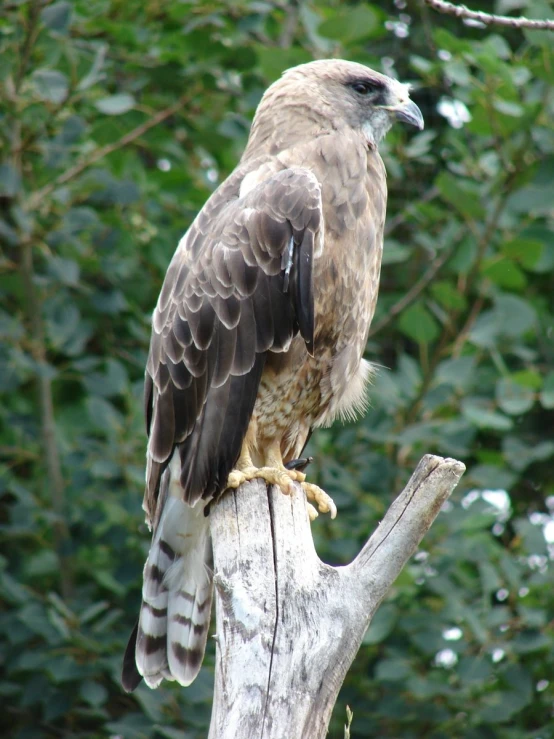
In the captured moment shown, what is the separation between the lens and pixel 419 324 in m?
4.24

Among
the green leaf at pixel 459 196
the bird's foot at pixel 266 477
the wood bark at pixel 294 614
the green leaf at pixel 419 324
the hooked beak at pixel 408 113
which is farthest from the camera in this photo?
the green leaf at pixel 419 324

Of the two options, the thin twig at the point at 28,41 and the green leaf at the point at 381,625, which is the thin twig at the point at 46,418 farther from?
the green leaf at the point at 381,625

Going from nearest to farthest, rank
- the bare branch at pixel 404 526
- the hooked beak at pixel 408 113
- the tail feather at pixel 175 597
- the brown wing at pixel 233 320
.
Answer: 1. the bare branch at pixel 404 526
2. the brown wing at pixel 233 320
3. the tail feather at pixel 175 597
4. the hooked beak at pixel 408 113

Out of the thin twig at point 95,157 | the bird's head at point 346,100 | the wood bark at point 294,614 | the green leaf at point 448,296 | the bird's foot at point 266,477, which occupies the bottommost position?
the green leaf at point 448,296

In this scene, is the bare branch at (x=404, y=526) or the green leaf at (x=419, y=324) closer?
the bare branch at (x=404, y=526)

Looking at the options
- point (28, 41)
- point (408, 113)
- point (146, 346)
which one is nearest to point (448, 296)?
point (408, 113)

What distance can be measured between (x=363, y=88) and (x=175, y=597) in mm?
1863

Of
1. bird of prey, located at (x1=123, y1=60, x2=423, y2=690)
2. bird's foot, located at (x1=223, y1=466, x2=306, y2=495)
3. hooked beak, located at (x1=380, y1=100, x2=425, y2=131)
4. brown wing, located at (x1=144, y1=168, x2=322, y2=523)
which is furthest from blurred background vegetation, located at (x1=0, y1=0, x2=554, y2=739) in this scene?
bird's foot, located at (x1=223, y1=466, x2=306, y2=495)

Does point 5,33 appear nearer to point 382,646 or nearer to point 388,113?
point 388,113

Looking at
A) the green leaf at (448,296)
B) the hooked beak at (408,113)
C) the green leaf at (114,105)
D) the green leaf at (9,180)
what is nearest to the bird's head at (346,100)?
the hooked beak at (408,113)

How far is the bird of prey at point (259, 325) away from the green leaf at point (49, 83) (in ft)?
2.84

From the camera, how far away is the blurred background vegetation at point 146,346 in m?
4.12

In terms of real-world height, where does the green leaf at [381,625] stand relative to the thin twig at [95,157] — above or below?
below

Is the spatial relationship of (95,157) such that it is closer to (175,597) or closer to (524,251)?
(524,251)
